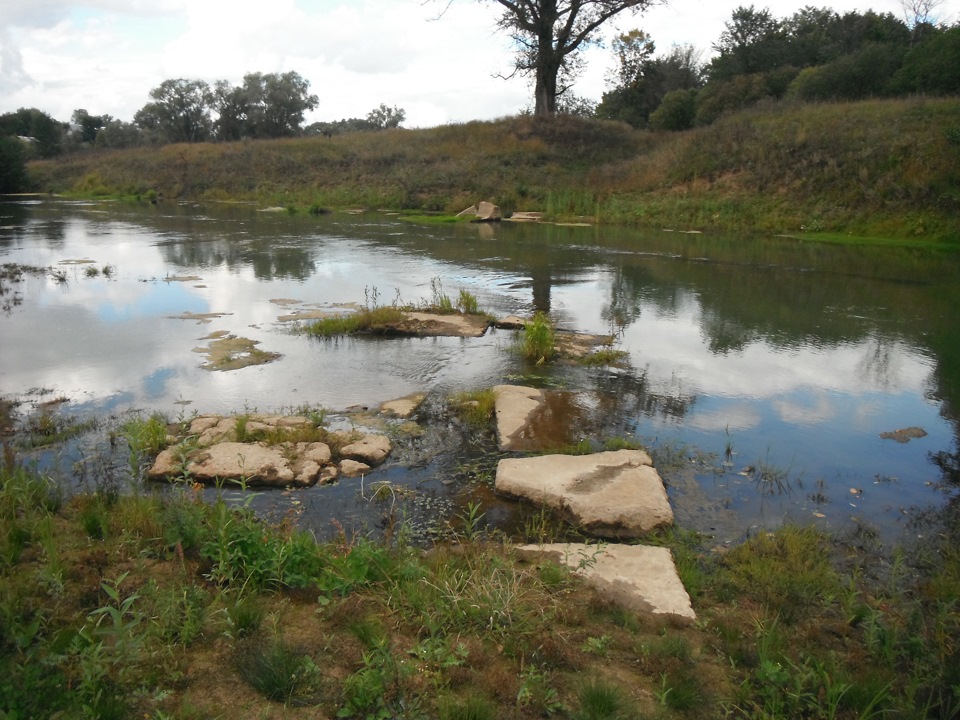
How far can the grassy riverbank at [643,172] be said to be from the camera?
715 inches

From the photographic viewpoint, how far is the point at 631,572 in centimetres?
351

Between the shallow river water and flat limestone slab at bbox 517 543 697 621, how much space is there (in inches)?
24.9

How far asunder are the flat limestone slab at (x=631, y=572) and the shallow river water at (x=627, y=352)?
0.63 metres

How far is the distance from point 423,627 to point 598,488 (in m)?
1.82

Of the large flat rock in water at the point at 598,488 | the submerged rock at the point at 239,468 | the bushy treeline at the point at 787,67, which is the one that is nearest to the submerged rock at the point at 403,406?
the submerged rock at the point at 239,468

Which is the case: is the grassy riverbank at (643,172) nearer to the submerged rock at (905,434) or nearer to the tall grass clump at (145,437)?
the submerged rock at (905,434)

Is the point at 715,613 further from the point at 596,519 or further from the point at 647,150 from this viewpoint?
the point at 647,150

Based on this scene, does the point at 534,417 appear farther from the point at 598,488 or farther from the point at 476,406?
the point at 598,488

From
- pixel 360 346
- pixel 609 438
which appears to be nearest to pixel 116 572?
pixel 609 438

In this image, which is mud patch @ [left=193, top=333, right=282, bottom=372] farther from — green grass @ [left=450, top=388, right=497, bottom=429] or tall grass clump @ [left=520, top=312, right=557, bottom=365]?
tall grass clump @ [left=520, top=312, right=557, bottom=365]

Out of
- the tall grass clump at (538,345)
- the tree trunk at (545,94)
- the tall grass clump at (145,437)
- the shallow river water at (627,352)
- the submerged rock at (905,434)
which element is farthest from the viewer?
the tree trunk at (545,94)

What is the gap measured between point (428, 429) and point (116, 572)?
2655mm

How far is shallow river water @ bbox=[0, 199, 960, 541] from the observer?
4828 millimetres

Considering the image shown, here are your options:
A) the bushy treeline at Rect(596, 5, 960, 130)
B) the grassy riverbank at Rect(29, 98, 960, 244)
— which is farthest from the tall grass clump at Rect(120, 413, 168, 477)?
the bushy treeline at Rect(596, 5, 960, 130)
